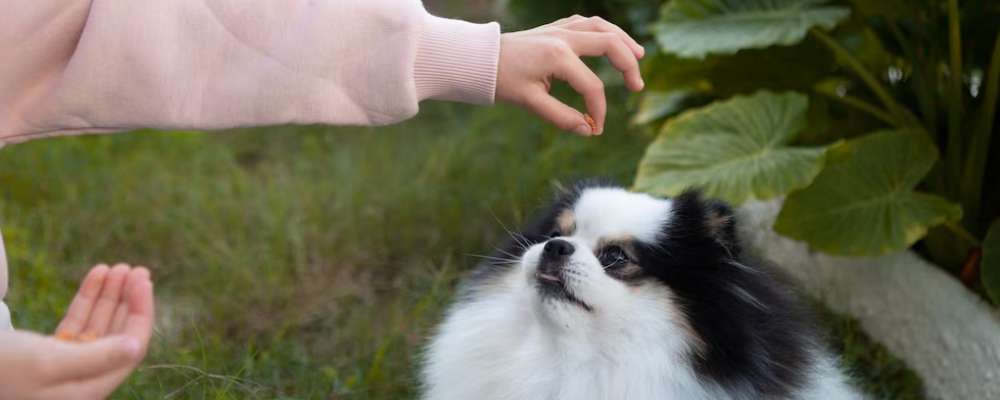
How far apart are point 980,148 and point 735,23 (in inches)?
24.9

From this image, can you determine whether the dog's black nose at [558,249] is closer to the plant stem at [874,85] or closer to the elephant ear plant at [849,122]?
the elephant ear plant at [849,122]

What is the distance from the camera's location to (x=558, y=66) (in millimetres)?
1425

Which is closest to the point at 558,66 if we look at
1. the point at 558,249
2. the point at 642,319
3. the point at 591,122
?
the point at 591,122

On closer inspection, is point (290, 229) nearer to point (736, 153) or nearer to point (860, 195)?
point (736, 153)

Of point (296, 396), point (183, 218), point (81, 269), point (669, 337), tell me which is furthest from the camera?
point (183, 218)

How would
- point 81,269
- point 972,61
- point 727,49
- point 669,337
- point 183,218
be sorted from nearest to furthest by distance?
point 669,337 → point 727,49 → point 972,61 → point 81,269 → point 183,218

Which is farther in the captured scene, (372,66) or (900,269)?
(900,269)

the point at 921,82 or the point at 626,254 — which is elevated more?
the point at 921,82

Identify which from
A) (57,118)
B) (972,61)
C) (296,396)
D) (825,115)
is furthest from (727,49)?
(57,118)

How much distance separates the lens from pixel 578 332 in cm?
162

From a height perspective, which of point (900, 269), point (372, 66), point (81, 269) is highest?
point (372, 66)

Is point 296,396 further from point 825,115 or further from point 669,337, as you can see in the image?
point 825,115

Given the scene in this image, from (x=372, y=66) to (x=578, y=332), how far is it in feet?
1.67

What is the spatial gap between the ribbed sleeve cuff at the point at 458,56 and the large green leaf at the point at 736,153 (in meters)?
0.87
